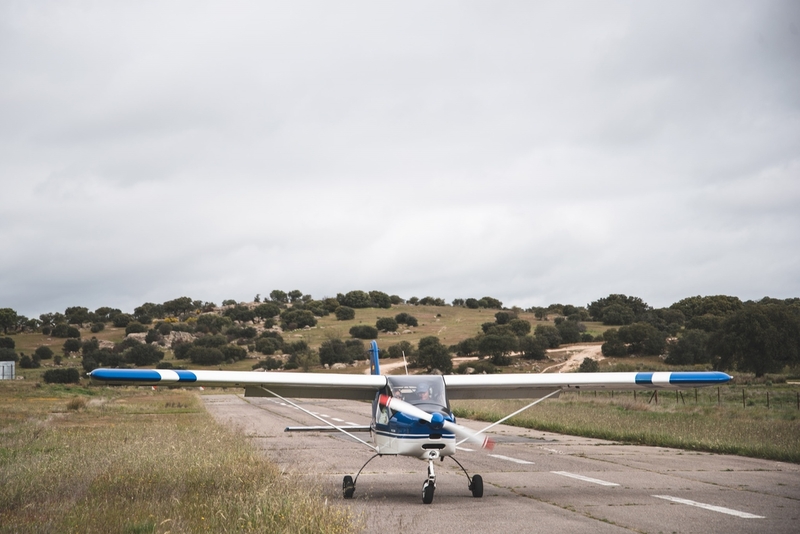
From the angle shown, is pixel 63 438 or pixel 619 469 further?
pixel 63 438

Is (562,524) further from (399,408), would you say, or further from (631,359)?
(631,359)

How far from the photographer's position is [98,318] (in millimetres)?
142000

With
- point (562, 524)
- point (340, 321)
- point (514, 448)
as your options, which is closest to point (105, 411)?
point (514, 448)

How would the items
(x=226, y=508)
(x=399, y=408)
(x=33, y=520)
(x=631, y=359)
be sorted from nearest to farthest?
1. (x=33, y=520)
2. (x=226, y=508)
3. (x=399, y=408)
4. (x=631, y=359)

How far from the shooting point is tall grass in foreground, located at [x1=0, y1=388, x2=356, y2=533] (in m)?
8.23

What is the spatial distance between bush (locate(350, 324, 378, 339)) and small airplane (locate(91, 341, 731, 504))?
89005 mm

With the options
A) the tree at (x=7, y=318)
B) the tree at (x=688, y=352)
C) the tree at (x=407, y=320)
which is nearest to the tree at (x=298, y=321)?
the tree at (x=407, y=320)

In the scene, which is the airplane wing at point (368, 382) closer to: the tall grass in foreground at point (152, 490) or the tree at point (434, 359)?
the tall grass in foreground at point (152, 490)

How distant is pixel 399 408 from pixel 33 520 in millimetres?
5126

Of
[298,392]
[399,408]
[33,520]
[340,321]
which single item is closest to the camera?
[33,520]

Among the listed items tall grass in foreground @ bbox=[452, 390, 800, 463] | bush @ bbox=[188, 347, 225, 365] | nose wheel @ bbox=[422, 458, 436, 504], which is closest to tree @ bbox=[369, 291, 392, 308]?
bush @ bbox=[188, 347, 225, 365]

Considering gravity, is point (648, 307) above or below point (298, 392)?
above

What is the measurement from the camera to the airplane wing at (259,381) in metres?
11.9

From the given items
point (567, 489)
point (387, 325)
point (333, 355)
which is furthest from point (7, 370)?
point (567, 489)
